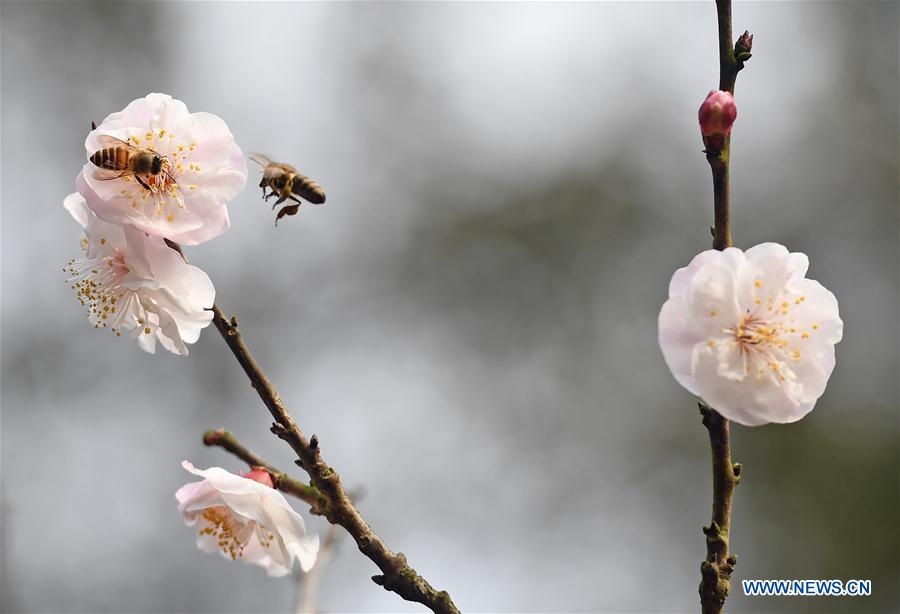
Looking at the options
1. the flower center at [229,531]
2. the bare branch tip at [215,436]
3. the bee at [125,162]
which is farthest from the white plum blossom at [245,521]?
the bee at [125,162]

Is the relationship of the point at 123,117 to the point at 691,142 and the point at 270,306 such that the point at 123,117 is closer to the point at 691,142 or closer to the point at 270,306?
the point at 270,306

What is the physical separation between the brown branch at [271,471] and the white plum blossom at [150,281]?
0.45 feet

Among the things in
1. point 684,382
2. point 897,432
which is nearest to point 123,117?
point 684,382

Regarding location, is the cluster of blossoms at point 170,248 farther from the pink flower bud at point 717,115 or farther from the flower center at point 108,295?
the pink flower bud at point 717,115

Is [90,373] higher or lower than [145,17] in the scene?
lower

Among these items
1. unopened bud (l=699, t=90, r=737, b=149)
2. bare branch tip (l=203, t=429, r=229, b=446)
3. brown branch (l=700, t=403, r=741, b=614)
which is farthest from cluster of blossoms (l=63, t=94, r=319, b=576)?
unopened bud (l=699, t=90, r=737, b=149)

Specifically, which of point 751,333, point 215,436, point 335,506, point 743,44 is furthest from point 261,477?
point 743,44

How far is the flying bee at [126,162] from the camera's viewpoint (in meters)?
1.14

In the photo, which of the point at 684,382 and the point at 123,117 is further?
the point at 123,117

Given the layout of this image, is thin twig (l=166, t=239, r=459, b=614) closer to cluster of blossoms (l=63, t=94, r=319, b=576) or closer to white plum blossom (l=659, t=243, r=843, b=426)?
cluster of blossoms (l=63, t=94, r=319, b=576)

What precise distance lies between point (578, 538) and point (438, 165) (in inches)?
140

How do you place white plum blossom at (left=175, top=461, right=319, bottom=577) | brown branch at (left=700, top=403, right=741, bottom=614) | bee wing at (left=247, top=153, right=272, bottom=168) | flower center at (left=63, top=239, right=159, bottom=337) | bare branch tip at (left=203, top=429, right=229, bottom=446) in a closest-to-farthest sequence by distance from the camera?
brown branch at (left=700, top=403, right=741, bottom=614)
bare branch tip at (left=203, top=429, right=229, bottom=446)
white plum blossom at (left=175, top=461, right=319, bottom=577)
flower center at (left=63, top=239, right=159, bottom=337)
bee wing at (left=247, top=153, right=272, bottom=168)

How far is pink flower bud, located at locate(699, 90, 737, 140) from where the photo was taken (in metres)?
0.98

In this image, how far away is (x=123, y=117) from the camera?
127cm
